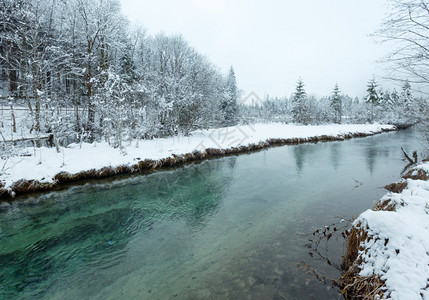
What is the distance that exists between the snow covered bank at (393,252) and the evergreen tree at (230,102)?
30.4m

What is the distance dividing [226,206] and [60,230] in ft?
16.7

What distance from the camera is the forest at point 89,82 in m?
11.3

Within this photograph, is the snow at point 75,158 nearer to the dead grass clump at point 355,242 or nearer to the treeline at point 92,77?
the treeline at point 92,77

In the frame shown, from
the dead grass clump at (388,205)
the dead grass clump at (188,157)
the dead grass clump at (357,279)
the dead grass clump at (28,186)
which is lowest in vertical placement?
the dead grass clump at (357,279)

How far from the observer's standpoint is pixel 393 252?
8.18 feet

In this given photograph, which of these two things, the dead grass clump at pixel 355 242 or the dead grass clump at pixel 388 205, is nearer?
the dead grass clump at pixel 355 242

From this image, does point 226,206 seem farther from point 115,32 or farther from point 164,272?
point 115,32

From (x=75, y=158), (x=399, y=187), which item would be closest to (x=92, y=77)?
(x=75, y=158)

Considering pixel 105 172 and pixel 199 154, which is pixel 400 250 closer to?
pixel 105 172

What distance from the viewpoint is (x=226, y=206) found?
7.02 meters

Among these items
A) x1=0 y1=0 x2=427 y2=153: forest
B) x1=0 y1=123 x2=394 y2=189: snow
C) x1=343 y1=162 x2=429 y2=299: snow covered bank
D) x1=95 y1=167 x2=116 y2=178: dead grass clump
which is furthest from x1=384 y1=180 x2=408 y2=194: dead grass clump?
x1=95 y1=167 x2=116 y2=178: dead grass clump

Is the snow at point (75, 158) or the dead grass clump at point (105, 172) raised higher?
the snow at point (75, 158)

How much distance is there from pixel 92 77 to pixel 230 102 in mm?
24577

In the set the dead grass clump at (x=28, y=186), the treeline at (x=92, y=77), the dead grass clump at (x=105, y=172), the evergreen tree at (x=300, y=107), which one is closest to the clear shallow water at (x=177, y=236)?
the dead grass clump at (x=28, y=186)
